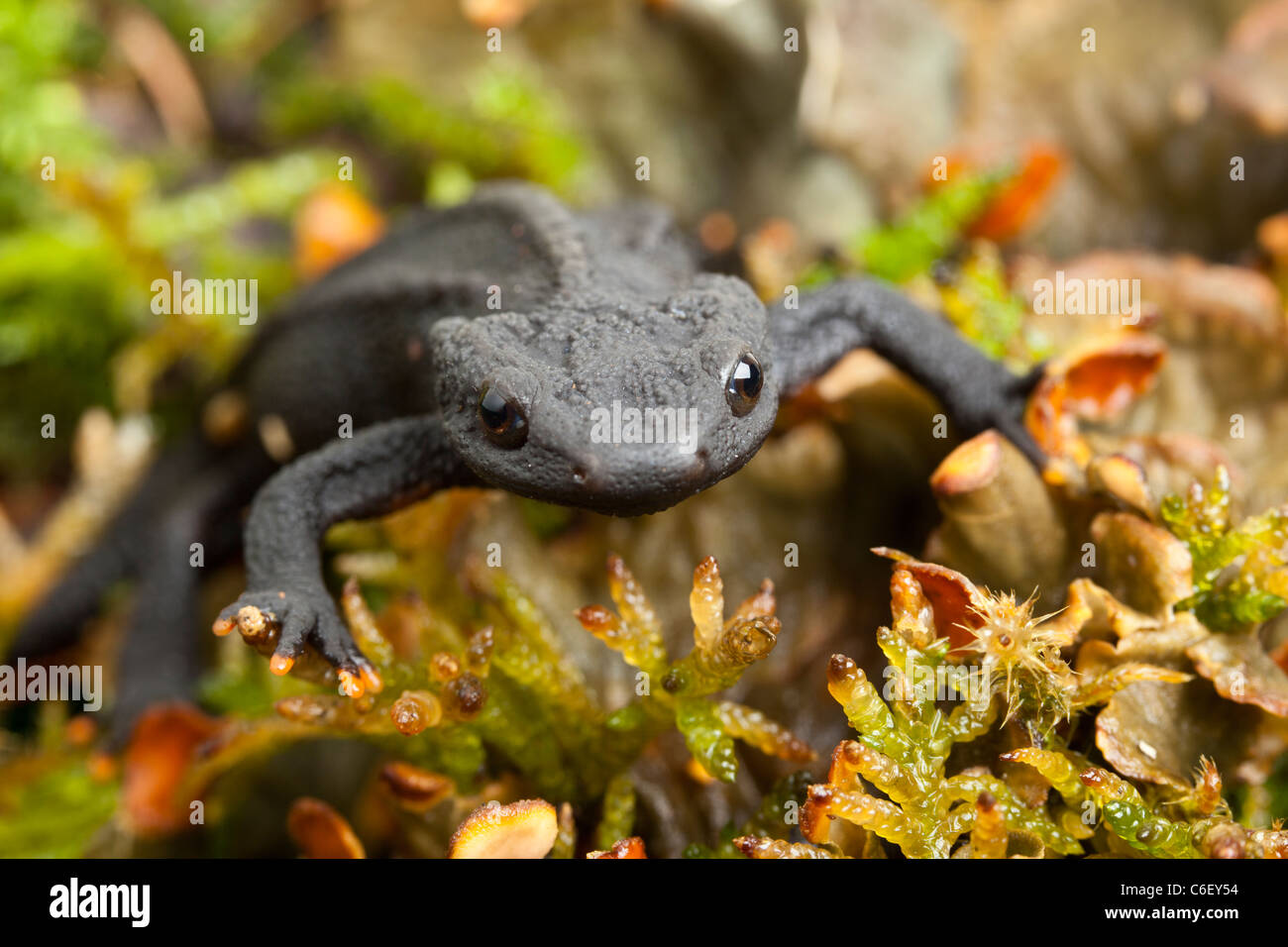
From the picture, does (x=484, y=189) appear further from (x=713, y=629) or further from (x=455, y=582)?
Result: (x=713, y=629)

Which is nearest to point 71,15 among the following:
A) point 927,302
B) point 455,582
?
point 455,582

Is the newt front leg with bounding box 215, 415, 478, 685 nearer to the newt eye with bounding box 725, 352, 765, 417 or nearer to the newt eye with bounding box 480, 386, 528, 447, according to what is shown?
the newt eye with bounding box 480, 386, 528, 447

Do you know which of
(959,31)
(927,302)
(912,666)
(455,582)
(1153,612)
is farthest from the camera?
(959,31)

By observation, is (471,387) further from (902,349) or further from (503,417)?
(902,349)

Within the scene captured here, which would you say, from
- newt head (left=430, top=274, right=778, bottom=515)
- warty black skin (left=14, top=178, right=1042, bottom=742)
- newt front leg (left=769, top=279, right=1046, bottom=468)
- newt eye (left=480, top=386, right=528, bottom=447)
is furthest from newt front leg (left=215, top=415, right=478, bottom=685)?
newt front leg (left=769, top=279, right=1046, bottom=468)

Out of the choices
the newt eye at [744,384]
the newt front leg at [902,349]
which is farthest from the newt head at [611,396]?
Answer: the newt front leg at [902,349]

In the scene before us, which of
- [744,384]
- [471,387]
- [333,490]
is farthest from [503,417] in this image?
[333,490]
